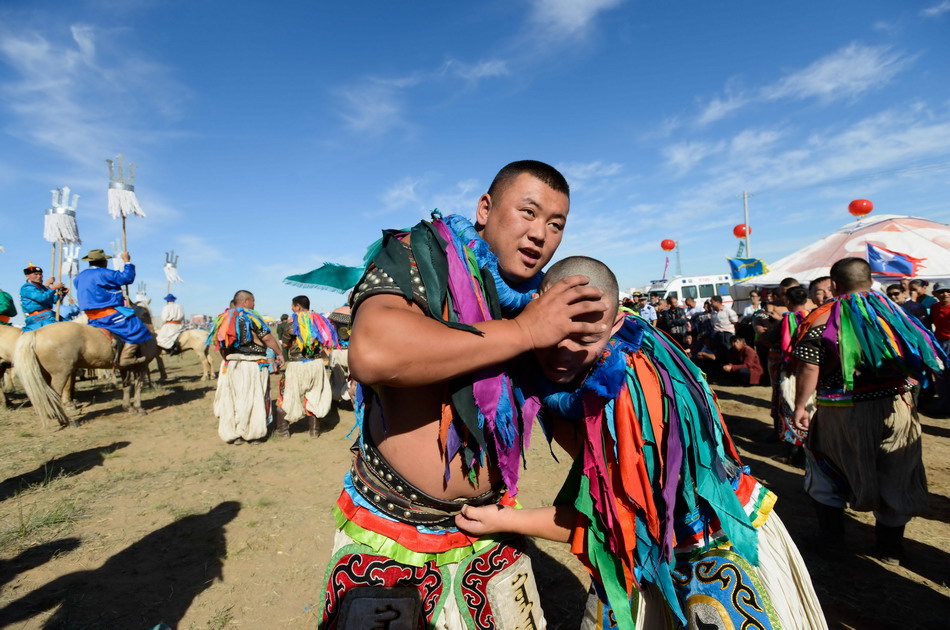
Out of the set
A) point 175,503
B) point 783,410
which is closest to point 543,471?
point 783,410

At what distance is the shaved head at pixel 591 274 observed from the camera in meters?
1.58

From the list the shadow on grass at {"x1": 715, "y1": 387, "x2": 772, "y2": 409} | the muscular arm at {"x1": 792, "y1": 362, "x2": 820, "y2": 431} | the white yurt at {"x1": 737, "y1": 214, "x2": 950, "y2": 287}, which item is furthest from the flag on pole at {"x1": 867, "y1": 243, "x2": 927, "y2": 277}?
the muscular arm at {"x1": 792, "y1": 362, "x2": 820, "y2": 431}

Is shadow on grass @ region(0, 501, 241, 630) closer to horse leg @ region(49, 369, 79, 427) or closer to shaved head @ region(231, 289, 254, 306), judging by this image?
shaved head @ region(231, 289, 254, 306)

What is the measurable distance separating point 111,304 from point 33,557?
6.36 m

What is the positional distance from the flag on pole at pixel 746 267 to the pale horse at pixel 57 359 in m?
18.6

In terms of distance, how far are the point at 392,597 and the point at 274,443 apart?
7.05 meters

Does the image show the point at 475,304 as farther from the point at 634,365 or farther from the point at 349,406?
the point at 349,406

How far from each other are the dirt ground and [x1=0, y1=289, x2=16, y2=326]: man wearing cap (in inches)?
160

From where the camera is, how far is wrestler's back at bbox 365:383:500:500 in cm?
156

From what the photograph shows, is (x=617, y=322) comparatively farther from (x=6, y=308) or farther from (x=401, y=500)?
(x=6, y=308)

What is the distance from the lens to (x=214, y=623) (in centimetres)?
328

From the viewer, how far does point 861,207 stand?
16625 millimetres

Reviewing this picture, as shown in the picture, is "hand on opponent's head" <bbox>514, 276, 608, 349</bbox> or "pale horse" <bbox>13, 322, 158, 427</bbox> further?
"pale horse" <bbox>13, 322, 158, 427</bbox>

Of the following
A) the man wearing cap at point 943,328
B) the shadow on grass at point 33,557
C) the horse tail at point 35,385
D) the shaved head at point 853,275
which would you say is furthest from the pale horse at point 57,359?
the man wearing cap at point 943,328
